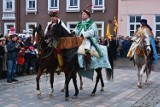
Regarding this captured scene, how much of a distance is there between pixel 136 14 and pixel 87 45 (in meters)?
22.9

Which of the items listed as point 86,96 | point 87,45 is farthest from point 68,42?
point 86,96

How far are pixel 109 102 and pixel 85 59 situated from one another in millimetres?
1327

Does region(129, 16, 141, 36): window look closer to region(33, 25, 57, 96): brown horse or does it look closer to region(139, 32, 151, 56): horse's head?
region(139, 32, 151, 56): horse's head

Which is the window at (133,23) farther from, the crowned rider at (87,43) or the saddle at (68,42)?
the saddle at (68,42)

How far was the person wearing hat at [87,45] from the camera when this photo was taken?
9836 millimetres

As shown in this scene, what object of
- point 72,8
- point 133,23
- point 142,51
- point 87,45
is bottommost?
point 142,51

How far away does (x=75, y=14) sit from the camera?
33.7 metres

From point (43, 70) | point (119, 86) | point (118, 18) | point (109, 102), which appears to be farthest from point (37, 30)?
point (118, 18)

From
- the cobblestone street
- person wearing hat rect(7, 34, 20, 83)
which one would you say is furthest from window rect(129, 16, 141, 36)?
person wearing hat rect(7, 34, 20, 83)

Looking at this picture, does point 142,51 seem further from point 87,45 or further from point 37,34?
point 37,34

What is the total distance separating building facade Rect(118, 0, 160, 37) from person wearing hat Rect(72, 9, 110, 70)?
22175mm

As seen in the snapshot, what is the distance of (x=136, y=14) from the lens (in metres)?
32.1

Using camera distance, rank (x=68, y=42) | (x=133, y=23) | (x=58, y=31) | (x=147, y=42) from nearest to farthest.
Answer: (x=58, y=31), (x=68, y=42), (x=147, y=42), (x=133, y=23)

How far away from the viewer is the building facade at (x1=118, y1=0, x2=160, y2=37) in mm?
31625
